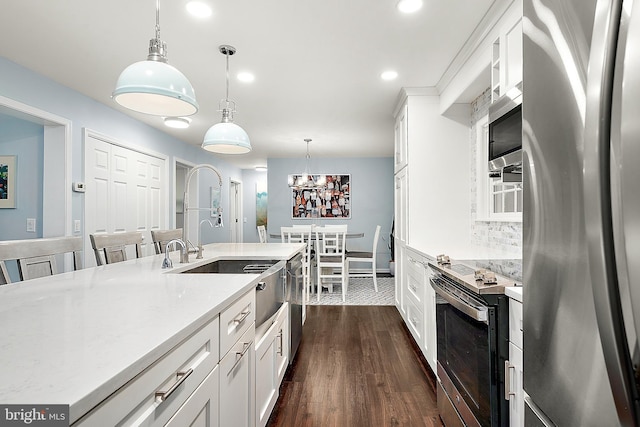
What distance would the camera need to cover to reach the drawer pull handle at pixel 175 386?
0.73 meters

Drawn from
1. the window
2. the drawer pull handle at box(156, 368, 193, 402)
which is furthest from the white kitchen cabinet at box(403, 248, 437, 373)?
the drawer pull handle at box(156, 368, 193, 402)

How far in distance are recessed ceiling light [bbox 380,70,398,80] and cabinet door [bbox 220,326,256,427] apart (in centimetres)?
241

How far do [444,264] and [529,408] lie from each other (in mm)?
1291

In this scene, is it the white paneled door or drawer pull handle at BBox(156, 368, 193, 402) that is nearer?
drawer pull handle at BBox(156, 368, 193, 402)

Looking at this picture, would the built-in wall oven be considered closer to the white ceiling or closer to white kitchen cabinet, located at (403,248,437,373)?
white kitchen cabinet, located at (403,248,437,373)

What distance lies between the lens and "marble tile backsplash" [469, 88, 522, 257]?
7.64 ft

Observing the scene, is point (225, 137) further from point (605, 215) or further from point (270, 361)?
point (605, 215)

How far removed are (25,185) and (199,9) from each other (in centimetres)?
268

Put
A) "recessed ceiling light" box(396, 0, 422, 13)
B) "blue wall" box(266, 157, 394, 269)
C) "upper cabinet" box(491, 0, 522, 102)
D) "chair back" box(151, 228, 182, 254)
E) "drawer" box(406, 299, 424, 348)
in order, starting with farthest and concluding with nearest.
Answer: "blue wall" box(266, 157, 394, 269) → "chair back" box(151, 228, 182, 254) → "drawer" box(406, 299, 424, 348) → "recessed ceiling light" box(396, 0, 422, 13) → "upper cabinet" box(491, 0, 522, 102)

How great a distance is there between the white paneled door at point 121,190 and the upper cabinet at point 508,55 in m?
3.84

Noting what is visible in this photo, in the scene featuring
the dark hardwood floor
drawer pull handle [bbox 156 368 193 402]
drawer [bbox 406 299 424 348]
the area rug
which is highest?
drawer pull handle [bbox 156 368 193 402]

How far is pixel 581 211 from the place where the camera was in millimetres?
490

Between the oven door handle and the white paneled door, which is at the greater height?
the white paneled door

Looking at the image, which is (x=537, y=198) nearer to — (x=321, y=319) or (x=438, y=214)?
(x=438, y=214)
